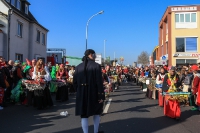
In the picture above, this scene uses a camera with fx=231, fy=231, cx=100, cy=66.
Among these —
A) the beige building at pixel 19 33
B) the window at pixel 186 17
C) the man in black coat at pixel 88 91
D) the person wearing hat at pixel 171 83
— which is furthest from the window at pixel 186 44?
the man in black coat at pixel 88 91

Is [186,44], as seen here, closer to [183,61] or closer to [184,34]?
[184,34]

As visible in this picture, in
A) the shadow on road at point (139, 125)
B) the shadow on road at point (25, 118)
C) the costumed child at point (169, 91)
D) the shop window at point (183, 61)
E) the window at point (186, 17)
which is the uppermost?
the window at point (186, 17)

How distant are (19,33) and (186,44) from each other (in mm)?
22917

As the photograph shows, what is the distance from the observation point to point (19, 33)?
73.5ft

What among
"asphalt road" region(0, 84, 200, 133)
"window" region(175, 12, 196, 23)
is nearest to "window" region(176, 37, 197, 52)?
"window" region(175, 12, 196, 23)

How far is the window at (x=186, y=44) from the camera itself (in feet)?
108

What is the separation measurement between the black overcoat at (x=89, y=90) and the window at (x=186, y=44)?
30.4 metres

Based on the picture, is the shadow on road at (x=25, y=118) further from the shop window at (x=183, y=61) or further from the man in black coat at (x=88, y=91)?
the shop window at (x=183, y=61)

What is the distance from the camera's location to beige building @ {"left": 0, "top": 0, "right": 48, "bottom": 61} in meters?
19.6

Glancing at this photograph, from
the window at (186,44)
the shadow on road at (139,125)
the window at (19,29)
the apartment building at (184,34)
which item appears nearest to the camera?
the shadow on road at (139,125)

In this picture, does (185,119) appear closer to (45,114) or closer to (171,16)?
(45,114)

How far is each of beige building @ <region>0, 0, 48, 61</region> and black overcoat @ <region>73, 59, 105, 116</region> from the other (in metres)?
15.8

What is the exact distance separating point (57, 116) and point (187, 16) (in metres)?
29.9

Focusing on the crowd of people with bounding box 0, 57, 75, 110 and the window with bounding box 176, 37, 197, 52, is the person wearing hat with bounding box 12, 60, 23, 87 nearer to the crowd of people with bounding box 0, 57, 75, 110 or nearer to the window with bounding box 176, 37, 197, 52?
the crowd of people with bounding box 0, 57, 75, 110
